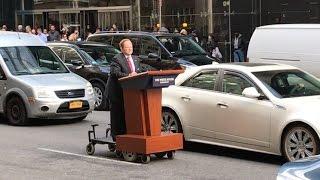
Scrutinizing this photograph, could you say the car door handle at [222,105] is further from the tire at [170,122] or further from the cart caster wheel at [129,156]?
the cart caster wheel at [129,156]

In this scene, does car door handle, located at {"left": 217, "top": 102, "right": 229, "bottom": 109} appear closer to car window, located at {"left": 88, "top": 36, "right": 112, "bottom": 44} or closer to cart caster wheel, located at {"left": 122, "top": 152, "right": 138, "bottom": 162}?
cart caster wheel, located at {"left": 122, "top": 152, "right": 138, "bottom": 162}

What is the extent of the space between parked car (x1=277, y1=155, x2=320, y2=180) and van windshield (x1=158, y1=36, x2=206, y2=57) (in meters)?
15.0

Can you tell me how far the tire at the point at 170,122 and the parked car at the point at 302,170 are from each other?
6110 millimetres

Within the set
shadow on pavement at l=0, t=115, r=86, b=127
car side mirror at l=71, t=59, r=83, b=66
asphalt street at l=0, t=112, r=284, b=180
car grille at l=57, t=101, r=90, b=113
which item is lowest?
shadow on pavement at l=0, t=115, r=86, b=127

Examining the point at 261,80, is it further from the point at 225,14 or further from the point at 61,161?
the point at 225,14

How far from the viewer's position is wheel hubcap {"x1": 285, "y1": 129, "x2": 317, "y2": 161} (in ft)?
27.6

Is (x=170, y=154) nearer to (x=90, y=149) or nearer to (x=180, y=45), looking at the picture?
(x=90, y=149)

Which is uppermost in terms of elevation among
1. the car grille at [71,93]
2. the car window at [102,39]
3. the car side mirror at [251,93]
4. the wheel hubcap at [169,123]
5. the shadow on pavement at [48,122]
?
the car window at [102,39]

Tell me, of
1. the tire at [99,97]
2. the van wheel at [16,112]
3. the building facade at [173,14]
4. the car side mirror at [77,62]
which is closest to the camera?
the van wheel at [16,112]

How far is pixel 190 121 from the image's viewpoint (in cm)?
985

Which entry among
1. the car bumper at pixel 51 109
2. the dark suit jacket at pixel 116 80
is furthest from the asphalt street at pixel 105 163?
the car bumper at pixel 51 109

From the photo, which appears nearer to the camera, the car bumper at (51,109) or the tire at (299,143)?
the tire at (299,143)

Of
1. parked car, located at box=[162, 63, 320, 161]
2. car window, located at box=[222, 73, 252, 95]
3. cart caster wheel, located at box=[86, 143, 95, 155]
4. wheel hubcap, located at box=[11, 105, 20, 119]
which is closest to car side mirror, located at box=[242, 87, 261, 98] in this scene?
parked car, located at box=[162, 63, 320, 161]

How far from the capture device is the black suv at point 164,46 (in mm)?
18547
